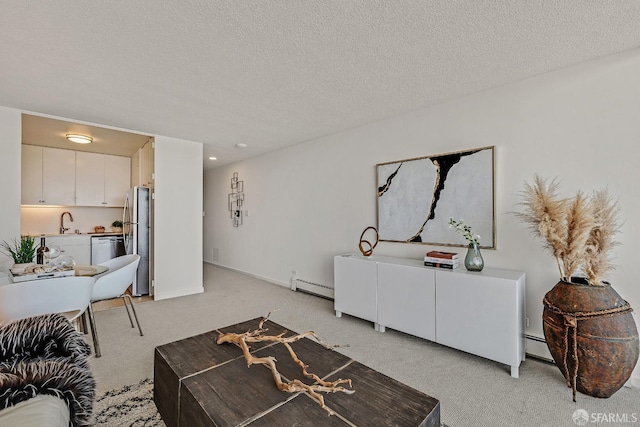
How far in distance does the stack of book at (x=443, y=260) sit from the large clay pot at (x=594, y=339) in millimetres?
786

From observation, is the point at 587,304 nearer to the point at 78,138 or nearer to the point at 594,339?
the point at 594,339

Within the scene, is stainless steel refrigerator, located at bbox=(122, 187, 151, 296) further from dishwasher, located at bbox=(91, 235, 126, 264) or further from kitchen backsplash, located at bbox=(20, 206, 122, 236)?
kitchen backsplash, located at bbox=(20, 206, 122, 236)

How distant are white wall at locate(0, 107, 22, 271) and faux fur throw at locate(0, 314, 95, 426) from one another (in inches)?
95.9

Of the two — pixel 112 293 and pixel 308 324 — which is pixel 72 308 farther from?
pixel 308 324

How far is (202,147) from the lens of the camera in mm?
4559

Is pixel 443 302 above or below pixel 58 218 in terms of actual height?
below

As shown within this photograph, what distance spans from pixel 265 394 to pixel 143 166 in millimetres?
4624

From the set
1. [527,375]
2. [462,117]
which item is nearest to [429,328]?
[527,375]

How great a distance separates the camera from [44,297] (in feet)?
6.31

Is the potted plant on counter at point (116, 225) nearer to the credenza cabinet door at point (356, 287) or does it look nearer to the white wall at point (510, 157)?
the white wall at point (510, 157)

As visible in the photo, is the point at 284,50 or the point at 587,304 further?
the point at 284,50

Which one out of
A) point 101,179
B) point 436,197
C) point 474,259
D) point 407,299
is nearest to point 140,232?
point 101,179

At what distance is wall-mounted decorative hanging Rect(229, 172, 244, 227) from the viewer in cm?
585

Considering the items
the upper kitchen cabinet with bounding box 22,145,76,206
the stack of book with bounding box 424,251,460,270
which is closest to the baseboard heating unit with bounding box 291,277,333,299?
the stack of book with bounding box 424,251,460,270
